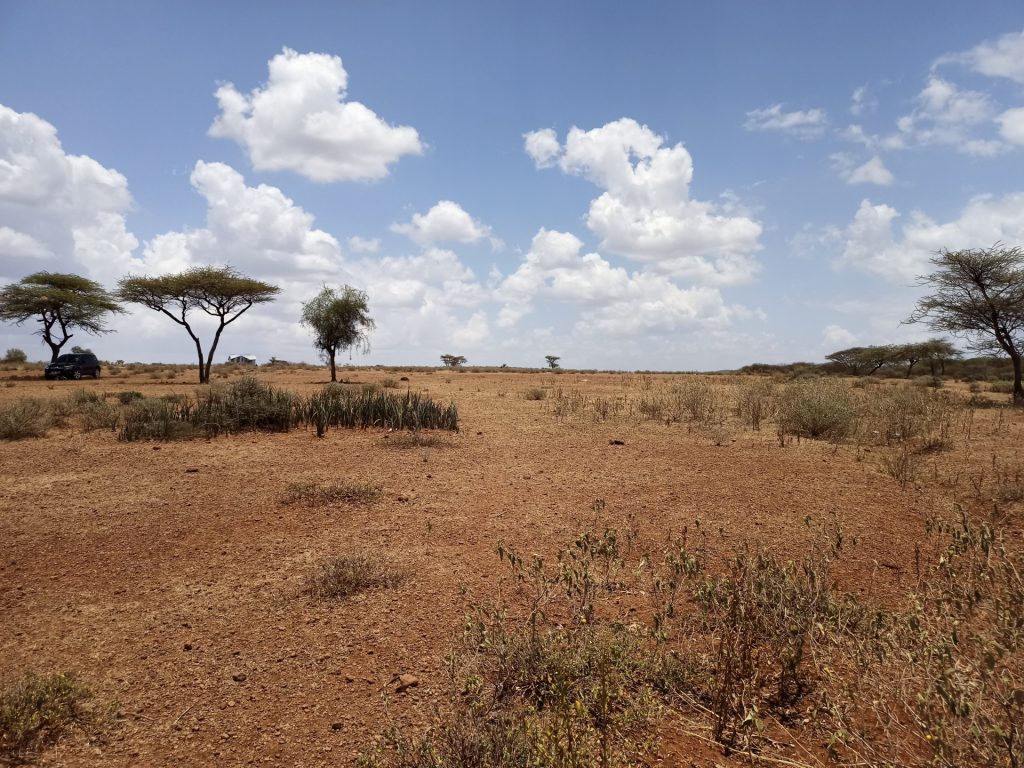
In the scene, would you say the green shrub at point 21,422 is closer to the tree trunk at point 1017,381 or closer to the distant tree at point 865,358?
the tree trunk at point 1017,381

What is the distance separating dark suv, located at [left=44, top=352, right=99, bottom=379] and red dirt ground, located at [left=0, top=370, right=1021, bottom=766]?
2545 cm

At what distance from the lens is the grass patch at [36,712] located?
9.54ft

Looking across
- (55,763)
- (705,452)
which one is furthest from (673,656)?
(705,452)

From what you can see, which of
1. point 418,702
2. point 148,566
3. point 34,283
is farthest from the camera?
point 34,283

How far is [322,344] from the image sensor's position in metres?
30.5

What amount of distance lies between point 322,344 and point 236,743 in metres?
29.2

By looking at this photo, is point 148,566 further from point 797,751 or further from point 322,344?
point 322,344

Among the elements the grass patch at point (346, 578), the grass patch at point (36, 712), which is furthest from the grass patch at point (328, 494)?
the grass patch at point (36, 712)

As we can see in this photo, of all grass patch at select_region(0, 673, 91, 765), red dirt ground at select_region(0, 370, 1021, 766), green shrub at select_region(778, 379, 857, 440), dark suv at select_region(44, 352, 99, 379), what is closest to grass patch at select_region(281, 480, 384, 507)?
red dirt ground at select_region(0, 370, 1021, 766)

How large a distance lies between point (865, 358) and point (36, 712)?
177 feet

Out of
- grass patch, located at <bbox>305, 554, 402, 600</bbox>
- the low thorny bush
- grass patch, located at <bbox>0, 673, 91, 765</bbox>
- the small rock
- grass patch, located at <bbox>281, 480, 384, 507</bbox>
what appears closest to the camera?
the low thorny bush

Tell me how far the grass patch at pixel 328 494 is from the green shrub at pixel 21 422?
8.07 m

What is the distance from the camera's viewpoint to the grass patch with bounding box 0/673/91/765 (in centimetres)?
291

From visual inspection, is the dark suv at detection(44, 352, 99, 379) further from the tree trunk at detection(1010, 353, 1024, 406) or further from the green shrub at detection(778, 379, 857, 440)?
the tree trunk at detection(1010, 353, 1024, 406)
